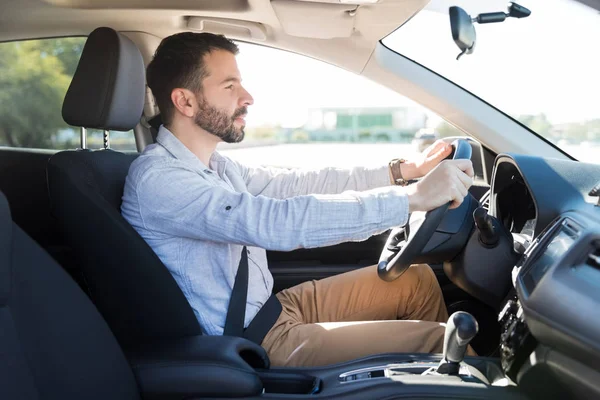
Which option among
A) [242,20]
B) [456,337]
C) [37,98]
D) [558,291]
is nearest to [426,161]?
[456,337]

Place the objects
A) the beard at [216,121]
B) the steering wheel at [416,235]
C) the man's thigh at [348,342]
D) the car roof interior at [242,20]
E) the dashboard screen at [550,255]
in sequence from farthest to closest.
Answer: the car roof interior at [242,20]
the beard at [216,121]
the man's thigh at [348,342]
the steering wheel at [416,235]
the dashboard screen at [550,255]

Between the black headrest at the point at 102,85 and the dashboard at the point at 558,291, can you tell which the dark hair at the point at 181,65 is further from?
the dashboard at the point at 558,291

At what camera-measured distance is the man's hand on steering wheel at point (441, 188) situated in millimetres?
1364

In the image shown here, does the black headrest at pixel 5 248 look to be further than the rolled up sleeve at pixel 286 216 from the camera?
No

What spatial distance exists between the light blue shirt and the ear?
86 millimetres

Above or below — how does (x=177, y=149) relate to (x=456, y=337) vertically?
above

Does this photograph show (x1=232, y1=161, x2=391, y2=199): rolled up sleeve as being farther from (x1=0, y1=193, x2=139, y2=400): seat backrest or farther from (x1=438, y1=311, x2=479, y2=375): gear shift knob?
(x1=0, y1=193, x2=139, y2=400): seat backrest

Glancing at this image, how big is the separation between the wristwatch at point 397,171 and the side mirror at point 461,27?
43 centimetres

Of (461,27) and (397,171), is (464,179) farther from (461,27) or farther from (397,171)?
(397,171)

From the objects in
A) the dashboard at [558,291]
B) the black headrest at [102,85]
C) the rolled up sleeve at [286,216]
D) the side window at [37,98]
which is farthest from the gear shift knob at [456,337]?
the side window at [37,98]

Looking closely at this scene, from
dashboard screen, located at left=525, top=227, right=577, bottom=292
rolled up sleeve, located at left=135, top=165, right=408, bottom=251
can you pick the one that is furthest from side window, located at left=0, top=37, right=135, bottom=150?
dashboard screen, located at left=525, top=227, right=577, bottom=292

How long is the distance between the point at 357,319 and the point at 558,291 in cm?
94

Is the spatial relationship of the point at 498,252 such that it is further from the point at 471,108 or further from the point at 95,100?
the point at 95,100

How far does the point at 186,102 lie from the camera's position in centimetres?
171
